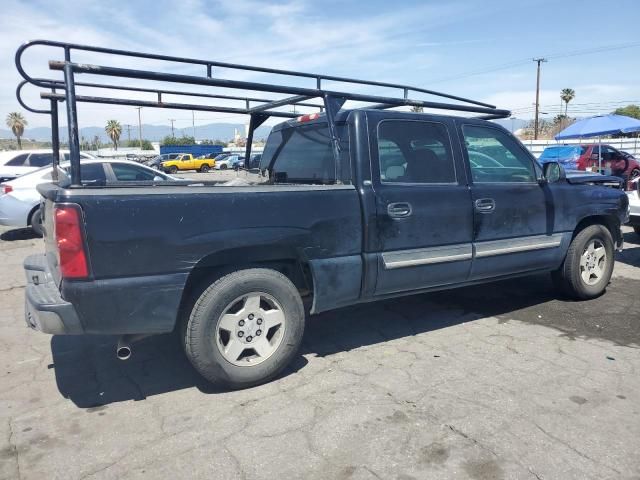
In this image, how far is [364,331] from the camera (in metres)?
4.54

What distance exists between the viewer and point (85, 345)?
14.0 feet

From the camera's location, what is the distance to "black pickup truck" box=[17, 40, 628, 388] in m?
2.96

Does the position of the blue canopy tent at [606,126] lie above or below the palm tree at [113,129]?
below

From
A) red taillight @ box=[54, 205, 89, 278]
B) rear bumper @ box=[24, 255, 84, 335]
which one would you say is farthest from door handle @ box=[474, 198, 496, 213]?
rear bumper @ box=[24, 255, 84, 335]

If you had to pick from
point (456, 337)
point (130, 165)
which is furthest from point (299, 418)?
point (130, 165)

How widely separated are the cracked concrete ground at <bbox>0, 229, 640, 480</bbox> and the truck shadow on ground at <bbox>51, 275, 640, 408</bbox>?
2cm

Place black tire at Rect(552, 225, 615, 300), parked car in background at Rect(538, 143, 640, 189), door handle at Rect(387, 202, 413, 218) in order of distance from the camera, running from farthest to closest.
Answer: parked car in background at Rect(538, 143, 640, 189) → black tire at Rect(552, 225, 615, 300) → door handle at Rect(387, 202, 413, 218)

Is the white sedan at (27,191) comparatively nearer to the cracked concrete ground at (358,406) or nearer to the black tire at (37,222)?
the black tire at (37,222)

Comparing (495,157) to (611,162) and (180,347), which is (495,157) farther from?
(611,162)

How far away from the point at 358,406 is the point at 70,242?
1966mm

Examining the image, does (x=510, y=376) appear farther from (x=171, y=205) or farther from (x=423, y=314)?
(x=171, y=205)

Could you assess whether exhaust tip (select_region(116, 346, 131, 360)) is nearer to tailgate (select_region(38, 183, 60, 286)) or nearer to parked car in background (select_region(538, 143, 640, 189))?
tailgate (select_region(38, 183, 60, 286))

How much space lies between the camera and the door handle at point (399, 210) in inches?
151

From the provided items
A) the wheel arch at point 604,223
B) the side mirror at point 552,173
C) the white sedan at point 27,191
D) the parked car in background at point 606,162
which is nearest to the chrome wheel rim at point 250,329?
the side mirror at point 552,173
